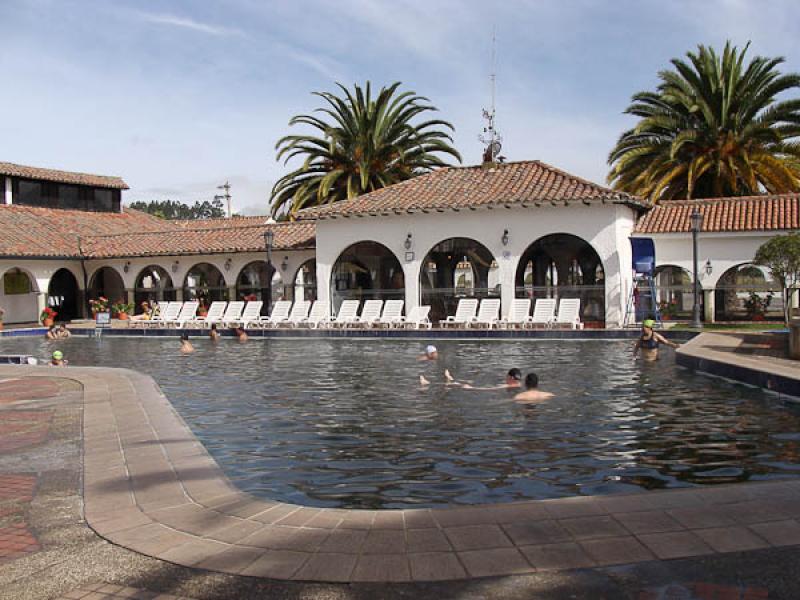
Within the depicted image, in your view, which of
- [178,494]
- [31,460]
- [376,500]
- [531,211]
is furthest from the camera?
[531,211]

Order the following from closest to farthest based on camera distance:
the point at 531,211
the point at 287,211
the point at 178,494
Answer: the point at 178,494, the point at 531,211, the point at 287,211

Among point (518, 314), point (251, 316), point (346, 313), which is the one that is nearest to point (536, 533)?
point (518, 314)

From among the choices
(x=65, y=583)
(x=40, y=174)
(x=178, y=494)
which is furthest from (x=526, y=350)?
(x=40, y=174)

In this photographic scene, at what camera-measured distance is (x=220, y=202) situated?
147 meters

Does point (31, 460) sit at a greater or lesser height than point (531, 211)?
lesser

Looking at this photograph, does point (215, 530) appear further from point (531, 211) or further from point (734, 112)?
point (734, 112)

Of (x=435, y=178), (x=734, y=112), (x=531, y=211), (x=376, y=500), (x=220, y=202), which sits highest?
(x=220, y=202)

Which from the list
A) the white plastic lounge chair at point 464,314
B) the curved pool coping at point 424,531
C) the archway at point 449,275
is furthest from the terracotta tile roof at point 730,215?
the curved pool coping at point 424,531

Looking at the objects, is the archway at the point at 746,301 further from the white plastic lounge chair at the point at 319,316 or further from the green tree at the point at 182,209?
the green tree at the point at 182,209

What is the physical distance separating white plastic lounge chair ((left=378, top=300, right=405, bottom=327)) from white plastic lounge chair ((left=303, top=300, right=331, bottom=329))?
2.08 meters

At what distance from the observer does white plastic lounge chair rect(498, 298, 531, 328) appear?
79.0ft

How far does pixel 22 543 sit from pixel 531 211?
72.4ft

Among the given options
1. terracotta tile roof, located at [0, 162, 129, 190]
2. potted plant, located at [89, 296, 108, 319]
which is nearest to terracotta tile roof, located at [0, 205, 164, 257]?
terracotta tile roof, located at [0, 162, 129, 190]

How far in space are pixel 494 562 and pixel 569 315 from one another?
770 inches
